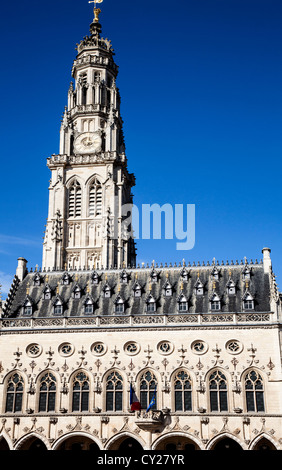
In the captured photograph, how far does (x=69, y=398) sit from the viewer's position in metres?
54.1

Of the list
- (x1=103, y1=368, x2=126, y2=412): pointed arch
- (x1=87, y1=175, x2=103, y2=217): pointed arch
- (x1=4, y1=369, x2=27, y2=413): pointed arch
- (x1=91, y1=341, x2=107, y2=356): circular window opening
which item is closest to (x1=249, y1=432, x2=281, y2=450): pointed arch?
(x1=103, y1=368, x2=126, y2=412): pointed arch

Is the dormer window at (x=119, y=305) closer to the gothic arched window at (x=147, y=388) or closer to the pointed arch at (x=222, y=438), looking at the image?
the gothic arched window at (x=147, y=388)

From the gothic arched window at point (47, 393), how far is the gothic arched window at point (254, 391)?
1821 centimetres

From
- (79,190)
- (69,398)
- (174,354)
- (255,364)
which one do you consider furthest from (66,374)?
(79,190)

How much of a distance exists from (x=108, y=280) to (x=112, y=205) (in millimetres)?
26806

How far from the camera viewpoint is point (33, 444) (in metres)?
54.8

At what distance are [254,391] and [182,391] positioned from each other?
21.5 ft

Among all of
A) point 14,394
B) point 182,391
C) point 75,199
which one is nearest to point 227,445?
point 182,391

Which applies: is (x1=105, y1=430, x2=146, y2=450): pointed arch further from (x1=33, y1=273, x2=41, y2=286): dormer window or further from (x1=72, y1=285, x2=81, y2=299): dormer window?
(x1=33, y1=273, x2=41, y2=286): dormer window

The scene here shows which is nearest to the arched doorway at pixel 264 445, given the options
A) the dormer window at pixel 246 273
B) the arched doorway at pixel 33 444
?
the dormer window at pixel 246 273

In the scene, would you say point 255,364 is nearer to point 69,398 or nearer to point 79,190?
point 69,398

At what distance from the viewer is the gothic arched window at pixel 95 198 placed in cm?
8806

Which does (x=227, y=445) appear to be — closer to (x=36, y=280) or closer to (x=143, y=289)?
(x=143, y=289)

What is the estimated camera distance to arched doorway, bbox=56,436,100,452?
53.8 meters
